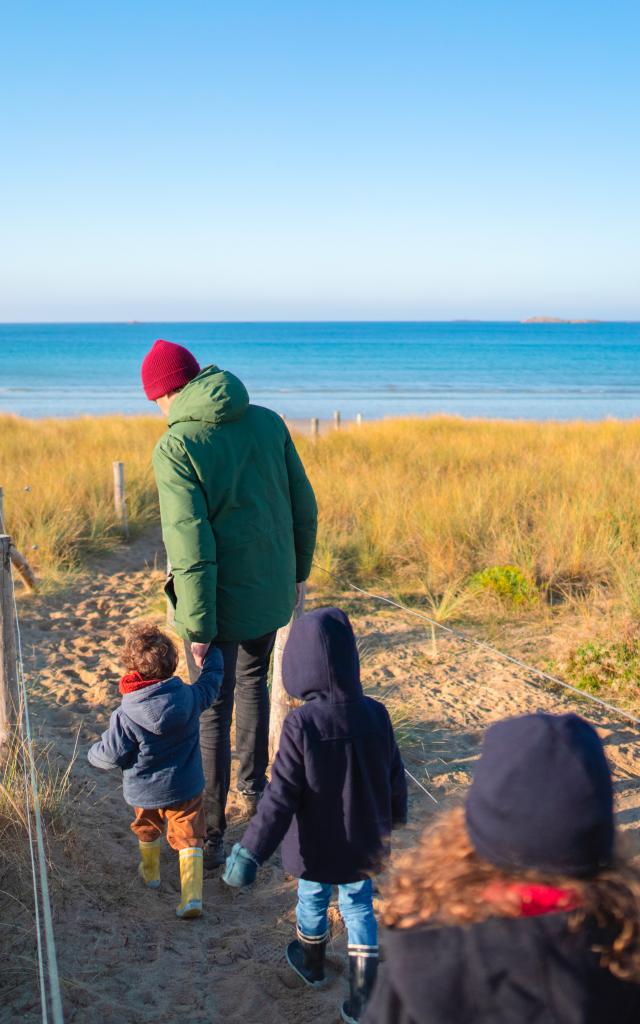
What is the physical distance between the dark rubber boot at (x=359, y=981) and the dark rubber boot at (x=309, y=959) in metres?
0.20

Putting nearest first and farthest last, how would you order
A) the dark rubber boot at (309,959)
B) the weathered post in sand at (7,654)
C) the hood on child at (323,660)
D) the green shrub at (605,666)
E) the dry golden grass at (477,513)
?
the hood on child at (323,660) → the dark rubber boot at (309,959) → the weathered post in sand at (7,654) → the green shrub at (605,666) → the dry golden grass at (477,513)

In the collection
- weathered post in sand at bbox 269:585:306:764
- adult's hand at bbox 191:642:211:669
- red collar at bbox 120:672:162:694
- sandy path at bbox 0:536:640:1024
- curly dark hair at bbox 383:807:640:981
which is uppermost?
curly dark hair at bbox 383:807:640:981

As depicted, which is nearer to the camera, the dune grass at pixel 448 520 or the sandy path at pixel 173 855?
the sandy path at pixel 173 855

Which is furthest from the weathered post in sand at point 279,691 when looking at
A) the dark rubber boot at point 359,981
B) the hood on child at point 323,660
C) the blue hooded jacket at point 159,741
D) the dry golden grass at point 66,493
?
the dry golden grass at point 66,493

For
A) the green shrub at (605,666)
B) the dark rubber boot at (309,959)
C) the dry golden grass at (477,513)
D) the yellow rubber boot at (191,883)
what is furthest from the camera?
the dry golden grass at (477,513)

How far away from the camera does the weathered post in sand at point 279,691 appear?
369cm

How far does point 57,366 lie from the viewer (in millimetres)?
55469

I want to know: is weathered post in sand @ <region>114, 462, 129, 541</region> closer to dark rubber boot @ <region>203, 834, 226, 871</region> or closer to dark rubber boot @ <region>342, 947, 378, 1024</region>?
dark rubber boot @ <region>203, 834, 226, 871</region>

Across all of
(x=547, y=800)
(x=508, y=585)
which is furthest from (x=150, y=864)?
(x=508, y=585)

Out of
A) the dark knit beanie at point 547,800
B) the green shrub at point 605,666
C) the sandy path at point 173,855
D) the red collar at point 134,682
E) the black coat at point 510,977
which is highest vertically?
the dark knit beanie at point 547,800

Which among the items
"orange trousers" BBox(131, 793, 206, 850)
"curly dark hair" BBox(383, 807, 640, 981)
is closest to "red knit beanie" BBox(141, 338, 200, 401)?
"orange trousers" BBox(131, 793, 206, 850)

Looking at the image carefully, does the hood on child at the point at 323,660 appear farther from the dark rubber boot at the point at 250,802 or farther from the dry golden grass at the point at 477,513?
the dry golden grass at the point at 477,513

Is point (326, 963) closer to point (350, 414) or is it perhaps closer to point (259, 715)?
point (259, 715)

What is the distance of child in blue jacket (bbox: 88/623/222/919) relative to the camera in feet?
9.53
